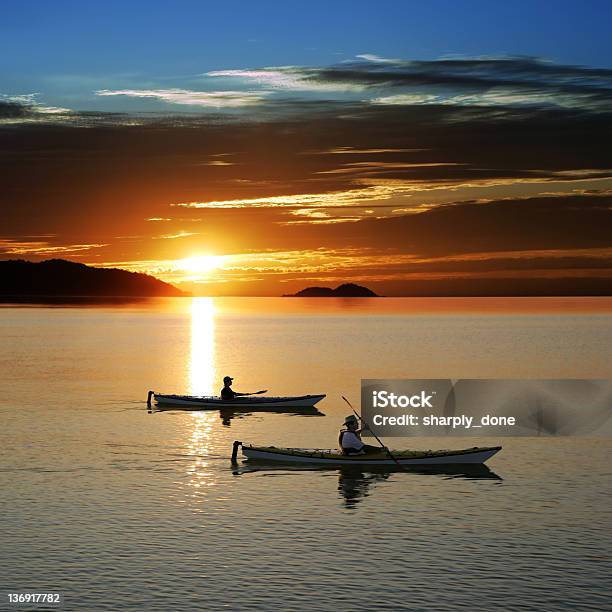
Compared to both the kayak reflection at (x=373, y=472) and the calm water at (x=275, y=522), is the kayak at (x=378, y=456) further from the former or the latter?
the calm water at (x=275, y=522)

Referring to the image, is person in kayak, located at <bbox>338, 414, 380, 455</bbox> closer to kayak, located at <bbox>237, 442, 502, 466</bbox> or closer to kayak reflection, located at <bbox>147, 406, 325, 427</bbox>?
kayak, located at <bbox>237, 442, 502, 466</bbox>

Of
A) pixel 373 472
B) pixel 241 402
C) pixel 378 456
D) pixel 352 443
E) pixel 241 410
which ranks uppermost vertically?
pixel 241 402

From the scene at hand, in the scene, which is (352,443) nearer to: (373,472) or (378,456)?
(378,456)

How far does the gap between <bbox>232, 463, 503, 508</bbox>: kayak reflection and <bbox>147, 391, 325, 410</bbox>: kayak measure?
81.7 ft

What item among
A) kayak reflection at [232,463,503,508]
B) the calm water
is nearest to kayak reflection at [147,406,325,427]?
the calm water

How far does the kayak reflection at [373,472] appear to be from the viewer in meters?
45.2

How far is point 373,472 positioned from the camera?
154 ft

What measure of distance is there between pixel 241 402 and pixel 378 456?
2844cm

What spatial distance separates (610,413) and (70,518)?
3773 cm

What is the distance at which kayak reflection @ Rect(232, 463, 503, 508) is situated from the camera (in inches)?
1779

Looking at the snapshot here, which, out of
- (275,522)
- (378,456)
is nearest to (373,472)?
(378,456)

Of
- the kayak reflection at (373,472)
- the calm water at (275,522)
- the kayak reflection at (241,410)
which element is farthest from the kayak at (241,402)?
the kayak reflection at (373,472)

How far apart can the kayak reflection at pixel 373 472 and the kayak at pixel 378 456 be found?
31 centimetres

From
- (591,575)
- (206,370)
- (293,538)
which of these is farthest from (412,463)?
(206,370)
